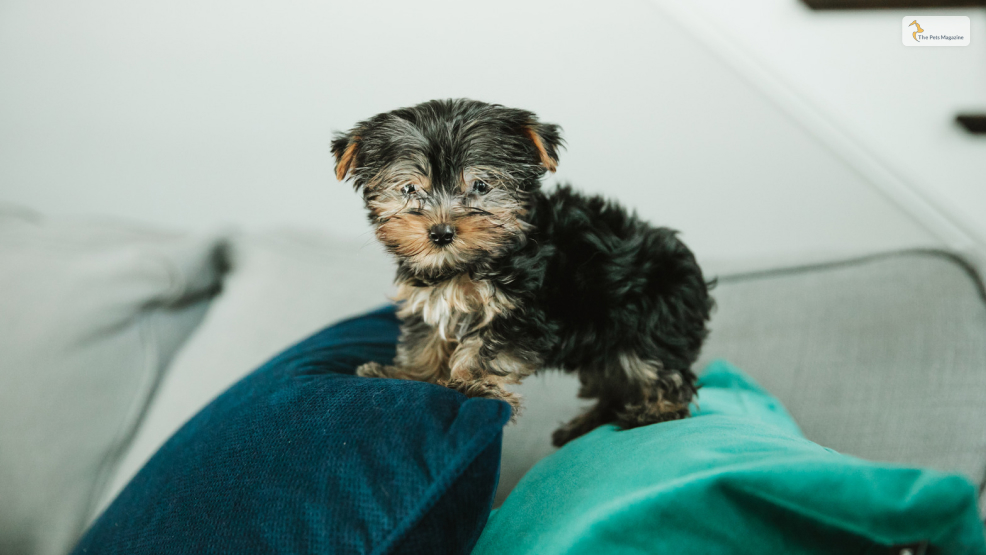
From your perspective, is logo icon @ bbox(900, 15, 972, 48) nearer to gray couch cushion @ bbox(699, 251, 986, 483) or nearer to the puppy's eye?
gray couch cushion @ bbox(699, 251, 986, 483)

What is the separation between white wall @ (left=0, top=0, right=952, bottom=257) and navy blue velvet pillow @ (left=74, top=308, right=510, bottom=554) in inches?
45.0

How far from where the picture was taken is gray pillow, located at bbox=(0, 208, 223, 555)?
1.45m

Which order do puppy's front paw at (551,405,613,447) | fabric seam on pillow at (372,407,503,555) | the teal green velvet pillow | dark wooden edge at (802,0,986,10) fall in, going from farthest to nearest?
dark wooden edge at (802,0,986,10) → puppy's front paw at (551,405,613,447) → fabric seam on pillow at (372,407,503,555) → the teal green velvet pillow

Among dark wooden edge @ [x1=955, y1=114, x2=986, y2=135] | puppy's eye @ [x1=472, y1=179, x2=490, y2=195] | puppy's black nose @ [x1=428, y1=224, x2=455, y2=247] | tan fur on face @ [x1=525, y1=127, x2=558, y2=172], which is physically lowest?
dark wooden edge @ [x1=955, y1=114, x2=986, y2=135]

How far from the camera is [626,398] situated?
3.51 ft

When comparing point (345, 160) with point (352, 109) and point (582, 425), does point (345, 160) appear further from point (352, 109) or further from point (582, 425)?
point (352, 109)

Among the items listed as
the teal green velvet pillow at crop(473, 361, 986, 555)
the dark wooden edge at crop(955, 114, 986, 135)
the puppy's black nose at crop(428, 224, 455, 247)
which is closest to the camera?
the teal green velvet pillow at crop(473, 361, 986, 555)

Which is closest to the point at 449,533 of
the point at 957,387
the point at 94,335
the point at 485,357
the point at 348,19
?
the point at 485,357

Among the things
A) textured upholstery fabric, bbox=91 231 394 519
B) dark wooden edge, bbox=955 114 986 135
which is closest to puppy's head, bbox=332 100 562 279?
textured upholstery fabric, bbox=91 231 394 519

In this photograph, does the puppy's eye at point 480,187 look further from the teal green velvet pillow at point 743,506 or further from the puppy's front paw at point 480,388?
the teal green velvet pillow at point 743,506

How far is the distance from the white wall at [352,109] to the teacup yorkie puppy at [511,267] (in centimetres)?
77

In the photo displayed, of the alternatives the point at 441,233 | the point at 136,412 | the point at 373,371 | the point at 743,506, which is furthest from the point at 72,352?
the point at 743,506

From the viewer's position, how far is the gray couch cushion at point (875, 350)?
3.97 feet

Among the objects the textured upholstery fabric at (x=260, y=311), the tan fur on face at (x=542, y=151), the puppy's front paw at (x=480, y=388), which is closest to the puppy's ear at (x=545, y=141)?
the tan fur on face at (x=542, y=151)
